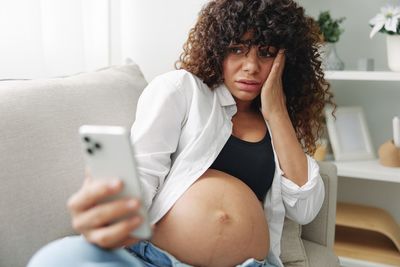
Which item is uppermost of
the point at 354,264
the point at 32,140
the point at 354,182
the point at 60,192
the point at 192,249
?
the point at 32,140

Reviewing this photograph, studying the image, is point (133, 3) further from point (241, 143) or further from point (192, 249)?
point (192, 249)

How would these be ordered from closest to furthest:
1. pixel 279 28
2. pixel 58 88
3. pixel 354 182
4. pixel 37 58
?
pixel 58 88
pixel 279 28
pixel 37 58
pixel 354 182

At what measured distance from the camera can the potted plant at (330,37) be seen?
76.0 inches

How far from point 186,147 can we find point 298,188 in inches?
11.8

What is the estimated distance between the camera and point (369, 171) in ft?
5.99

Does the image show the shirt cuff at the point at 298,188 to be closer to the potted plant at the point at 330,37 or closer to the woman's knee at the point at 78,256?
the woman's knee at the point at 78,256

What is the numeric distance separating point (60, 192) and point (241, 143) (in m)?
0.46

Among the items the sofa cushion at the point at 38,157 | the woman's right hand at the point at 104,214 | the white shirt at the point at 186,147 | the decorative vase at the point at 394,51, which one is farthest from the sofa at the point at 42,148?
the decorative vase at the point at 394,51

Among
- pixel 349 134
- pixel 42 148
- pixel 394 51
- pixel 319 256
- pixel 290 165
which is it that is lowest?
pixel 319 256

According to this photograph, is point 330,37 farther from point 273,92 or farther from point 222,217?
point 222,217

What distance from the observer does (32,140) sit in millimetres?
986

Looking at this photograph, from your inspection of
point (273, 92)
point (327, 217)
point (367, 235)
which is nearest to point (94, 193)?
point (273, 92)

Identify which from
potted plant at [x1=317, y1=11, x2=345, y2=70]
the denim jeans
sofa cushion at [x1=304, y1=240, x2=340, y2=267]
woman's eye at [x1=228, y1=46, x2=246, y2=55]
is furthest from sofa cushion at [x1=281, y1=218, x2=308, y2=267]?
potted plant at [x1=317, y1=11, x2=345, y2=70]

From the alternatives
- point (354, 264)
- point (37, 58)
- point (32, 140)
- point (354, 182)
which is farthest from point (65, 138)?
point (354, 182)
